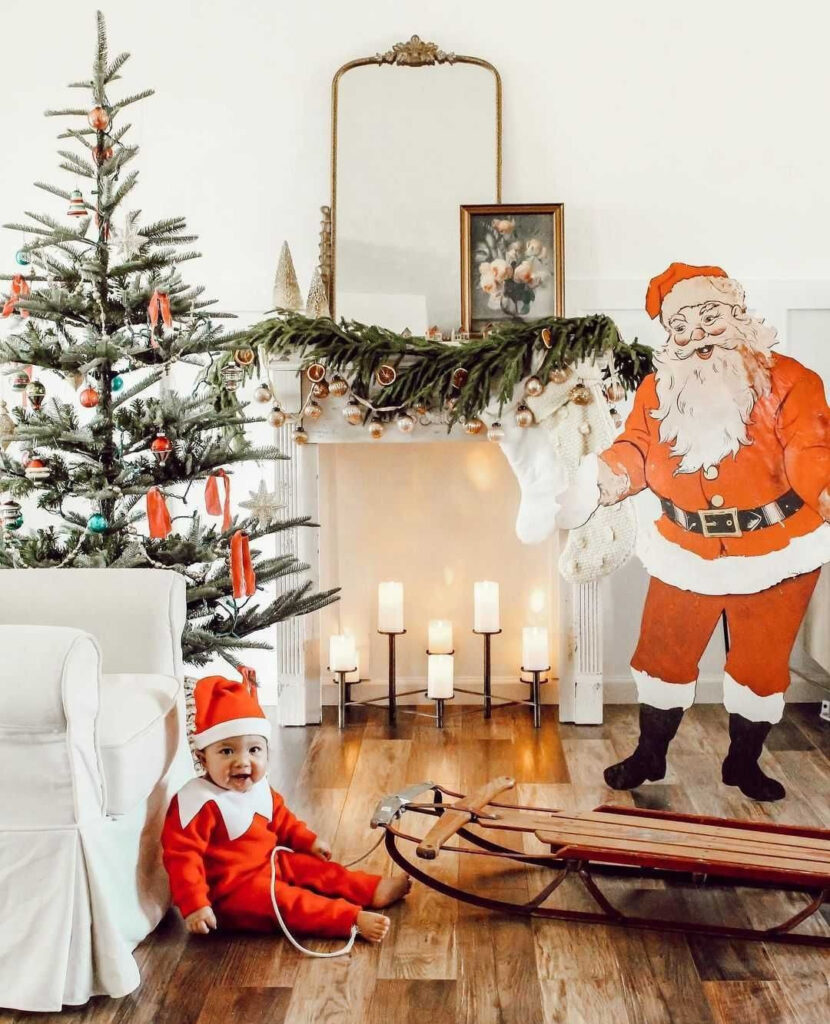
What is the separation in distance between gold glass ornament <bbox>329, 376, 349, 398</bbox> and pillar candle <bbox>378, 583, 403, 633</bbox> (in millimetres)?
724

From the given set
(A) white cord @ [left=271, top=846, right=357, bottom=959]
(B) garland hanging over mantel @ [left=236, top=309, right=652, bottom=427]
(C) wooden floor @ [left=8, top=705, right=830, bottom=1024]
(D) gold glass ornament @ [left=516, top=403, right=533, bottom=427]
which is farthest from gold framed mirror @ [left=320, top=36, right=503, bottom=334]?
(A) white cord @ [left=271, top=846, right=357, bottom=959]

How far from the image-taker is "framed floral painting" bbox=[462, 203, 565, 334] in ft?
11.6

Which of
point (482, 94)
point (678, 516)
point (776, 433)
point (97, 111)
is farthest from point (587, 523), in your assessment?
point (97, 111)

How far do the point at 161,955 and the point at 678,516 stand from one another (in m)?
1.76

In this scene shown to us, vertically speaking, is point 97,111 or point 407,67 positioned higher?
point 407,67

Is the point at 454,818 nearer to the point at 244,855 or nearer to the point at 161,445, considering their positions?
the point at 244,855

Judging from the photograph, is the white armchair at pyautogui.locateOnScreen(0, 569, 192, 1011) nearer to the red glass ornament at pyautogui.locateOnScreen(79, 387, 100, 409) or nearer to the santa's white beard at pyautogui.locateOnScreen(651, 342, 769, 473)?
the red glass ornament at pyautogui.locateOnScreen(79, 387, 100, 409)

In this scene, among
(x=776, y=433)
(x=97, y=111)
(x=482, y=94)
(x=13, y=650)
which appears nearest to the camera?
(x=13, y=650)

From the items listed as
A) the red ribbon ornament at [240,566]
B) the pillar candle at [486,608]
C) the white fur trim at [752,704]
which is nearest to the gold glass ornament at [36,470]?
the red ribbon ornament at [240,566]

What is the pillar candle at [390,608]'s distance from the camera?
12.3ft

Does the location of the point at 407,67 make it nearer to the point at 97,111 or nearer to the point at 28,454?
the point at 97,111

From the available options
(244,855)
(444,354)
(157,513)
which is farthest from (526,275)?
(244,855)

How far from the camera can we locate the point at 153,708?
7.41 feet

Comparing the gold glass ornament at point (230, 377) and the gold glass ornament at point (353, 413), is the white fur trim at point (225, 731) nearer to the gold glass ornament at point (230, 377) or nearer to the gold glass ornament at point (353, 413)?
the gold glass ornament at point (230, 377)
